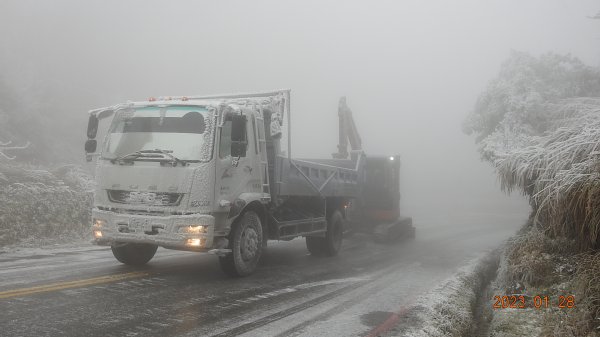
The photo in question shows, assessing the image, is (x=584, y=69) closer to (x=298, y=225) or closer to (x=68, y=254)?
(x=298, y=225)

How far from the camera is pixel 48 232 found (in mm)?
11289

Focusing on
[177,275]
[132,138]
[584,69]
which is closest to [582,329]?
[177,275]

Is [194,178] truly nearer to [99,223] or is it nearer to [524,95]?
[99,223]

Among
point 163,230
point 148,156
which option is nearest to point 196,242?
point 163,230

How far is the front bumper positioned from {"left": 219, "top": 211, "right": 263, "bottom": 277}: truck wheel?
0.62 meters

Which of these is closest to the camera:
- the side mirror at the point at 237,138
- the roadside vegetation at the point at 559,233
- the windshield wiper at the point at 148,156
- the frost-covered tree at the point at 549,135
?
the roadside vegetation at the point at 559,233

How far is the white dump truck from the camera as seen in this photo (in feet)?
22.2

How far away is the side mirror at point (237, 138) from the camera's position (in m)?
7.16

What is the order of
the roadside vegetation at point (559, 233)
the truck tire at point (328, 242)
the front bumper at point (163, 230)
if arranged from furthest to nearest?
the truck tire at point (328, 242), the front bumper at point (163, 230), the roadside vegetation at point (559, 233)

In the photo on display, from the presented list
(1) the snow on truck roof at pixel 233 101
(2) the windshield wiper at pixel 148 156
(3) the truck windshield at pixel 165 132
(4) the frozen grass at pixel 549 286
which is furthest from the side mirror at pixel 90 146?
(4) the frozen grass at pixel 549 286

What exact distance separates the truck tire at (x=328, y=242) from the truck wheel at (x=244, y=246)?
3.43m

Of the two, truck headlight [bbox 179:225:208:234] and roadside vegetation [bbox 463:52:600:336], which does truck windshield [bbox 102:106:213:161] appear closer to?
truck headlight [bbox 179:225:208:234]

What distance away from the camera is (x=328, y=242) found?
11.2 metres

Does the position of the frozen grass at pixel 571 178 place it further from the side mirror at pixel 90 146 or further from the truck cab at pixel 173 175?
the side mirror at pixel 90 146
